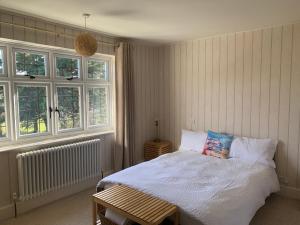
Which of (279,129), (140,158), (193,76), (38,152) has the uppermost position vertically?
(193,76)

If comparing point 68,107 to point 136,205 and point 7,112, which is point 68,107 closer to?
point 7,112

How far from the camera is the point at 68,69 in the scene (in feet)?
10.9

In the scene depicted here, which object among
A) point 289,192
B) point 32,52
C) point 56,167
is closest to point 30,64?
point 32,52

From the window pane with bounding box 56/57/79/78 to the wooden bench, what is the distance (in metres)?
1.82

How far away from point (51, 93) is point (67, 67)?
464 millimetres

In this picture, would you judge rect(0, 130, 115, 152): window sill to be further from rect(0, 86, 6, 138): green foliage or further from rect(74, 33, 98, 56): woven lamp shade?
rect(74, 33, 98, 56): woven lamp shade

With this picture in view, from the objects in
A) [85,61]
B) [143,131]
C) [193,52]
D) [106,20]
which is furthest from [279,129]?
[85,61]

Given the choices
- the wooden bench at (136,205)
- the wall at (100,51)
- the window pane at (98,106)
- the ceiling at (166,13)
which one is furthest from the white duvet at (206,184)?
the ceiling at (166,13)

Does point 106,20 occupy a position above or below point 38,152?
above

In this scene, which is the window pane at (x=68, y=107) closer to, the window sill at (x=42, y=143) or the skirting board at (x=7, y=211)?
the window sill at (x=42, y=143)

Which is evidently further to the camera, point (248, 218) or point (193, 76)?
point (193, 76)

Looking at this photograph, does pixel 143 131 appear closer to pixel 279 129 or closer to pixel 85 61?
pixel 85 61

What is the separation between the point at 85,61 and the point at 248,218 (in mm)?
2898

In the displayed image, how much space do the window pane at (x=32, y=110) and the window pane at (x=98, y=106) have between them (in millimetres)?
710
